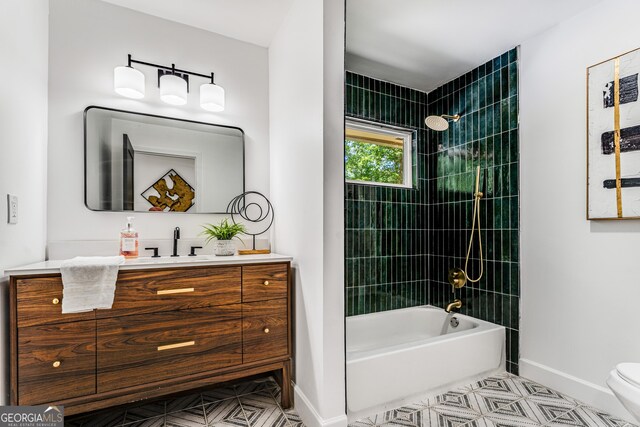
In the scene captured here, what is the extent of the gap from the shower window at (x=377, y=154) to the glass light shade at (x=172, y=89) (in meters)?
1.33

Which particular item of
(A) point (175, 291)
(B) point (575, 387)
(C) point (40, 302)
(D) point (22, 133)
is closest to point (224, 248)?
(A) point (175, 291)

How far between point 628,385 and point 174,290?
2.08 meters

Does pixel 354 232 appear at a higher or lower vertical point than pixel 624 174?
lower

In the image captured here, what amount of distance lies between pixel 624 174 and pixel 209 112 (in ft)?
8.35

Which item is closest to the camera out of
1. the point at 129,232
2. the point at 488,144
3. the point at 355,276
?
the point at 129,232

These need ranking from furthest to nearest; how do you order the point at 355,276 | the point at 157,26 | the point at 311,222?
1. the point at 355,276
2. the point at 157,26
3. the point at 311,222

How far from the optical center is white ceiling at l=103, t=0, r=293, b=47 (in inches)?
78.5

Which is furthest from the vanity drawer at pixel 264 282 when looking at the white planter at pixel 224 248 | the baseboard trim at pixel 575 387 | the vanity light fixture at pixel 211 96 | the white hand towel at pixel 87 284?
the baseboard trim at pixel 575 387

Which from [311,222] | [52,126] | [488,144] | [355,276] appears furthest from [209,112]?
[488,144]

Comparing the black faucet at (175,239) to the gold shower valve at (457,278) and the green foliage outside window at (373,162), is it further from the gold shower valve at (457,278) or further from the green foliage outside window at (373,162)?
the gold shower valve at (457,278)

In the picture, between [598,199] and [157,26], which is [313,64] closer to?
[157,26]

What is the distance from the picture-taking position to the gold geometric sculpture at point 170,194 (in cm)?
208

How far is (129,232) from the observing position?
74.2 inches

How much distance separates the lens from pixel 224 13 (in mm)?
2082
